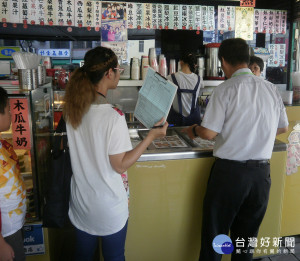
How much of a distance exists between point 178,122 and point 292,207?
5.49 ft

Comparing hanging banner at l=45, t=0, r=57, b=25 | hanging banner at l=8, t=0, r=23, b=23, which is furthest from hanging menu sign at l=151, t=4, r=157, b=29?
hanging banner at l=8, t=0, r=23, b=23

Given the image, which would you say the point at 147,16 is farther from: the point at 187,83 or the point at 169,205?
the point at 169,205

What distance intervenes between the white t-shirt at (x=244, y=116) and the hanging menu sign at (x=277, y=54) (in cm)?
364

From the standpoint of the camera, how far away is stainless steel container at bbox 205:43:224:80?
403 centimetres

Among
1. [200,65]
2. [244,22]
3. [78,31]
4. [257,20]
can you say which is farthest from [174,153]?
[78,31]

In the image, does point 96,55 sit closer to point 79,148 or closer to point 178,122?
point 79,148

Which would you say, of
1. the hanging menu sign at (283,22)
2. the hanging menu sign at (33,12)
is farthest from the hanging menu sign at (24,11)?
the hanging menu sign at (283,22)

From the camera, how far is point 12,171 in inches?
61.0

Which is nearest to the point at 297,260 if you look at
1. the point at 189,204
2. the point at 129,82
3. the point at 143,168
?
the point at 189,204

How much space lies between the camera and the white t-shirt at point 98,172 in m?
1.45

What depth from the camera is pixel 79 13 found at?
14.1 ft

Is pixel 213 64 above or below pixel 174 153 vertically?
above

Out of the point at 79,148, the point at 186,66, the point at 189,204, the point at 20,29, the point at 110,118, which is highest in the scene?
the point at 20,29

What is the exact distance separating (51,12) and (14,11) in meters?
0.48
